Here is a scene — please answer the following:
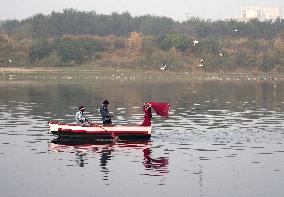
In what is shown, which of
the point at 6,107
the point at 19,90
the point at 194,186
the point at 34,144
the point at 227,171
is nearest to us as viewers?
the point at 194,186

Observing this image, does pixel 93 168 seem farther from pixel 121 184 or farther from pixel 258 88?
pixel 258 88

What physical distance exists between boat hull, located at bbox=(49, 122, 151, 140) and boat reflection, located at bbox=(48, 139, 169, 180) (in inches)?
15.5

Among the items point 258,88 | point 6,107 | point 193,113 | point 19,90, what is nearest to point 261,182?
point 193,113

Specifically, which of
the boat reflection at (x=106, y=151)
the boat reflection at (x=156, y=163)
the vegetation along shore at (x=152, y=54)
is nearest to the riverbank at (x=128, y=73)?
the vegetation along shore at (x=152, y=54)

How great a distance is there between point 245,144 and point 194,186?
14.0 m

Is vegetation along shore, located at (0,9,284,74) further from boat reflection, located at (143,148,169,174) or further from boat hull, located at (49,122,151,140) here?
boat reflection, located at (143,148,169,174)

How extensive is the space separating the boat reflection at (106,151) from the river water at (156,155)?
5 cm

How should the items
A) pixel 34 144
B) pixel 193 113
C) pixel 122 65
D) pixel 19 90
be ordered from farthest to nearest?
pixel 122 65
pixel 19 90
pixel 193 113
pixel 34 144

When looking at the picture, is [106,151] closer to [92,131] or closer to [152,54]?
[92,131]

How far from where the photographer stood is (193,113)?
6688cm

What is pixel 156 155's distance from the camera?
4138 centimetres

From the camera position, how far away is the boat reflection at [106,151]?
37.2m

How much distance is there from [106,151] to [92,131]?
12.0 feet

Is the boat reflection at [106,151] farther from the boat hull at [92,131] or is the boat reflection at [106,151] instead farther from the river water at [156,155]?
the boat hull at [92,131]
